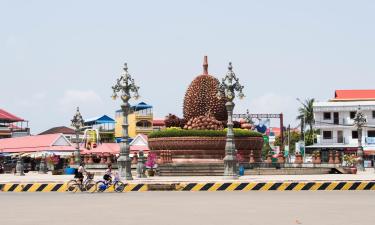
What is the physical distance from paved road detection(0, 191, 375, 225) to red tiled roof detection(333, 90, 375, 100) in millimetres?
67006

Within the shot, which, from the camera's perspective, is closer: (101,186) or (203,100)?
(101,186)

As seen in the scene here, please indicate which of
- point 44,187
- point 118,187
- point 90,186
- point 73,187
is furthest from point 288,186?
point 44,187

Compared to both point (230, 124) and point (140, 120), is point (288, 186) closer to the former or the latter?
point (230, 124)

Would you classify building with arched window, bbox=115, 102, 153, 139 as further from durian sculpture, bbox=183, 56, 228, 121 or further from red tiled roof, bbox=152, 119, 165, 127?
durian sculpture, bbox=183, 56, 228, 121

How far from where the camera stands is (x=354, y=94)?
88250mm

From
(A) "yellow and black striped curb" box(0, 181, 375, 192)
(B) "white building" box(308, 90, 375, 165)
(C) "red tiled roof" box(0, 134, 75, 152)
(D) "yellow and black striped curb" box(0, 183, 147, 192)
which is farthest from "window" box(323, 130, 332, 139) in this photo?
(D) "yellow and black striped curb" box(0, 183, 147, 192)

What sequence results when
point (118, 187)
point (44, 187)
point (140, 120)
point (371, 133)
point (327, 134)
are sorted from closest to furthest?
point (118, 187) < point (44, 187) < point (371, 133) < point (327, 134) < point (140, 120)

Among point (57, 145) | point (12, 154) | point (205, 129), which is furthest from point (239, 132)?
point (12, 154)

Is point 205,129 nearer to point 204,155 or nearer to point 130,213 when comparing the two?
point 204,155

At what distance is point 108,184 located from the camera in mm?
27734

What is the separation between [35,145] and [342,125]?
38.9m

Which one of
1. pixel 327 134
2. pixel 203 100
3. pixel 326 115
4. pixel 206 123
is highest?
pixel 203 100

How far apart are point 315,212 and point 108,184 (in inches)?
501

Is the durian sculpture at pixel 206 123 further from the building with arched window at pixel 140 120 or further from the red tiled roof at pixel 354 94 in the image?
the building with arched window at pixel 140 120
